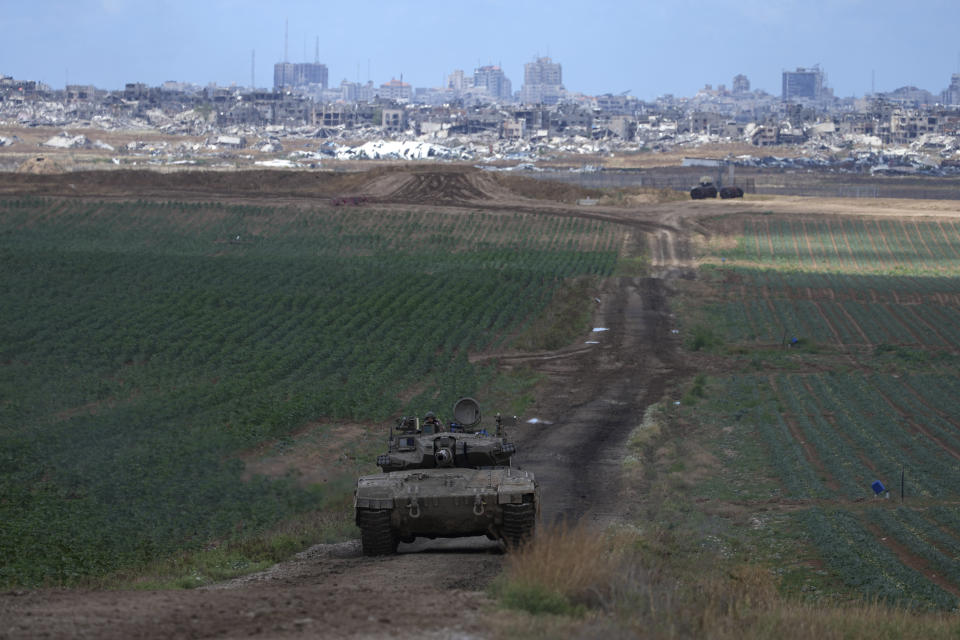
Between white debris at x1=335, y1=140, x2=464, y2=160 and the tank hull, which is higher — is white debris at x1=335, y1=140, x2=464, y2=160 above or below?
above

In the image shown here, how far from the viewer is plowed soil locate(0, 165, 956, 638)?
36.5ft

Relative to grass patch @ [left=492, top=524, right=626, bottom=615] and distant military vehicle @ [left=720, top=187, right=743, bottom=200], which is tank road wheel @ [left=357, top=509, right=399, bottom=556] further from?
distant military vehicle @ [left=720, top=187, right=743, bottom=200]

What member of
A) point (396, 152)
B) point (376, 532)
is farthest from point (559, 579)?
point (396, 152)

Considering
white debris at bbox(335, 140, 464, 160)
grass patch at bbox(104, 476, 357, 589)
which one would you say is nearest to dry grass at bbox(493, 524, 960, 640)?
grass patch at bbox(104, 476, 357, 589)

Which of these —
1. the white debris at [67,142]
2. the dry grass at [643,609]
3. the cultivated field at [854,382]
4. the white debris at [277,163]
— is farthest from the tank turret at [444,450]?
the white debris at [67,142]

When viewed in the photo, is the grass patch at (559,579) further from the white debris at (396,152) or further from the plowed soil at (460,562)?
the white debris at (396,152)

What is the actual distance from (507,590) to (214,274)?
46023 millimetres

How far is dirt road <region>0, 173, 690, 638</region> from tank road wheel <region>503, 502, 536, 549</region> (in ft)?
1.66

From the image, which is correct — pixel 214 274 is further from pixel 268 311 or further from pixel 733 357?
pixel 733 357

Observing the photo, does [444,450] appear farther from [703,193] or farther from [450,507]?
[703,193]

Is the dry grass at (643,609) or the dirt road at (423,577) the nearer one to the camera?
the dry grass at (643,609)

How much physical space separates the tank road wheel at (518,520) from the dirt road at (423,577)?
50cm

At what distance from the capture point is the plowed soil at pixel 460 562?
1113 centimetres

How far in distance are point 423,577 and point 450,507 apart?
7.43 feet
